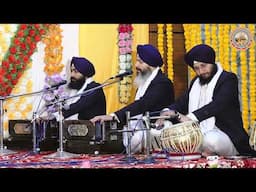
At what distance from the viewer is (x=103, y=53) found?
6629 mm

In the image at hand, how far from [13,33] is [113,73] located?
44.1 inches

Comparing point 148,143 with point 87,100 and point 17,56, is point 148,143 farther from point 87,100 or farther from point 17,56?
point 17,56

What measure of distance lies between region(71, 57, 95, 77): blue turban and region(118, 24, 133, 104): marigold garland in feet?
0.99

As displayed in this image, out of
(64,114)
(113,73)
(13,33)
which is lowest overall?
(64,114)

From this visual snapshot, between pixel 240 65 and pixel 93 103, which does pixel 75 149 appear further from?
pixel 240 65

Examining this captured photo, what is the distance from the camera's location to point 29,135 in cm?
667

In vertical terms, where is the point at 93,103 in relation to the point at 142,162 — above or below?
above

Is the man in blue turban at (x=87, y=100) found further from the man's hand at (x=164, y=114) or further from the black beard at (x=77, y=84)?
the man's hand at (x=164, y=114)

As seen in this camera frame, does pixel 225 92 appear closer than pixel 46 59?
Yes

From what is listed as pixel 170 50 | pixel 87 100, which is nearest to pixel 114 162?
pixel 87 100

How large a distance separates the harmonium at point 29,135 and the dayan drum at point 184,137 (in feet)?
4.21

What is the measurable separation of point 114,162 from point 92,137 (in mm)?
476

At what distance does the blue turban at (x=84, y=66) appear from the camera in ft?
21.7

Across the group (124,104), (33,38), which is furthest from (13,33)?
(124,104)
